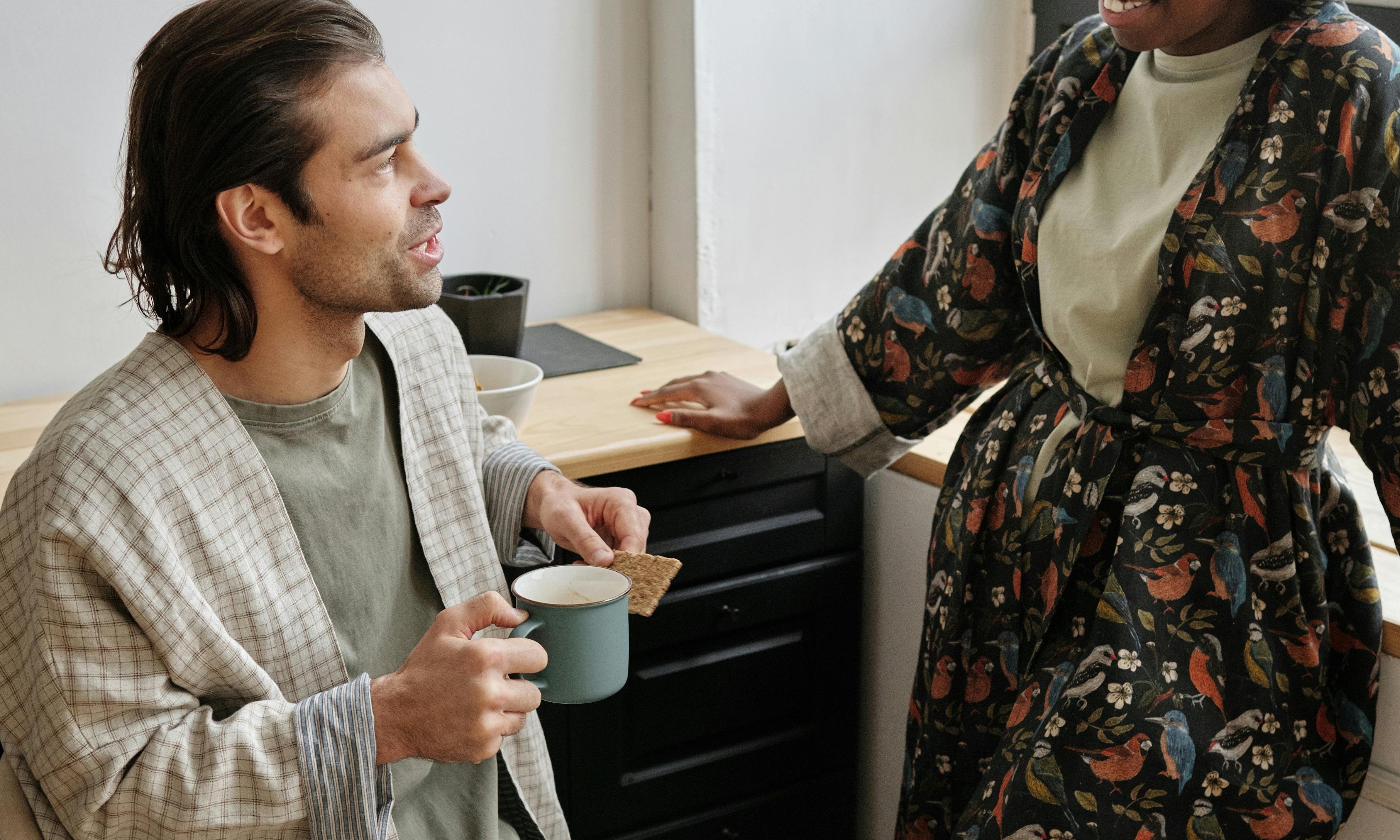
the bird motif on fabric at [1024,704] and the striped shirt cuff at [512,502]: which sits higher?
the striped shirt cuff at [512,502]

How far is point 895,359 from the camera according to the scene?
1.50m

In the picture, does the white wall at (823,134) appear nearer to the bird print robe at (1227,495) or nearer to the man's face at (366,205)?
the bird print robe at (1227,495)

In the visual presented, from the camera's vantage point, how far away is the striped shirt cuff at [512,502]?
1.27 meters

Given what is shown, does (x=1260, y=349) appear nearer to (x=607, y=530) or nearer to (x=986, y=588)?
(x=986, y=588)

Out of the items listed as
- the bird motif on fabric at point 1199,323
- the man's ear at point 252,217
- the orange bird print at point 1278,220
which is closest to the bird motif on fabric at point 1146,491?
the bird motif on fabric at point 1199,323

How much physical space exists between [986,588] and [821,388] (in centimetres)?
33

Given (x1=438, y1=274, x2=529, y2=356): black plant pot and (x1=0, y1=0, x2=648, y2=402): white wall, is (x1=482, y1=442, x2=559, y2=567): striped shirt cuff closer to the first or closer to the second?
(x1=438, y1=274, x2=529, y2=356): black plant pot

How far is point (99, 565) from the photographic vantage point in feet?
2.94

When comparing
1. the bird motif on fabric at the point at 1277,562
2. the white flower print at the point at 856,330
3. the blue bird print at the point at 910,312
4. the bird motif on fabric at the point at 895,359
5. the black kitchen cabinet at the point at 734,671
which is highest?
the blue bird print at the point at 910,312

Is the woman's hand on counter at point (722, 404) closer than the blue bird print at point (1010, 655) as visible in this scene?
No

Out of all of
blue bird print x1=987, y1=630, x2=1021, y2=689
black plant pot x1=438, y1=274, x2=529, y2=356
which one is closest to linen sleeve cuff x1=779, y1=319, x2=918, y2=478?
blue bird print x1=987, y1=630, x2=1021, y2=689

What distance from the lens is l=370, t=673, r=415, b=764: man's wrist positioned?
3.08ft

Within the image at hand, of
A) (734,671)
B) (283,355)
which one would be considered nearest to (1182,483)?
(734,671)

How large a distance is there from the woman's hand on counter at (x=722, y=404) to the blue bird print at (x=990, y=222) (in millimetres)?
330
